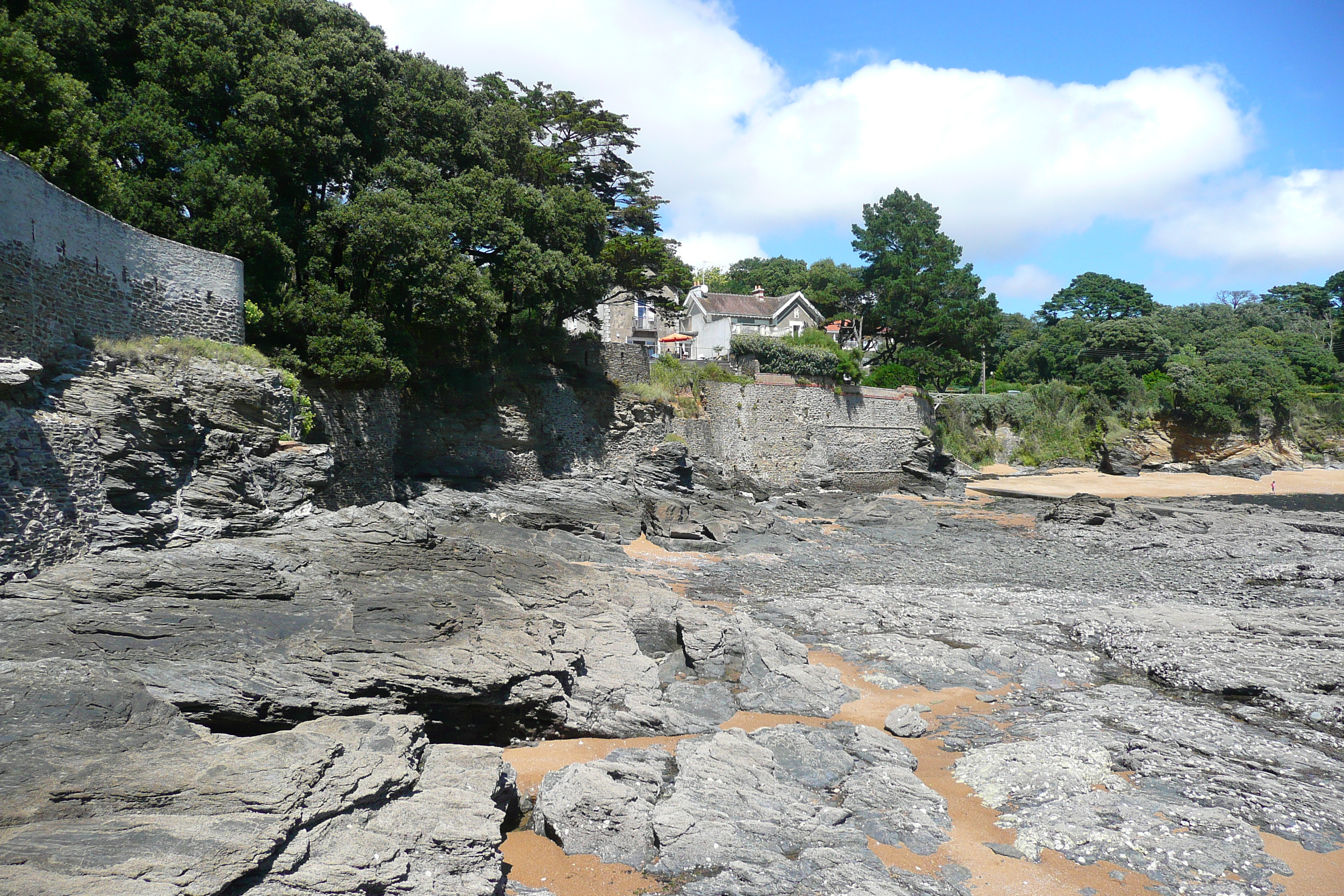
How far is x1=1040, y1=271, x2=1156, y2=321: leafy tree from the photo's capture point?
66.3 meters

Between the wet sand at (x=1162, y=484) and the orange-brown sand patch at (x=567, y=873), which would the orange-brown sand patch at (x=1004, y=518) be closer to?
the wet sand at (x=1162, y=484)

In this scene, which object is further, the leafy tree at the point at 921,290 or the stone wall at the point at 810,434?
the leafy tree at the point at 921,290

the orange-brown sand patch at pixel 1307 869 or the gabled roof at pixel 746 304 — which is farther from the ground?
the gabled roof at pixel 746 304

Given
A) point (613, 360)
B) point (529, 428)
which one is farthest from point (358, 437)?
point (613, 360)

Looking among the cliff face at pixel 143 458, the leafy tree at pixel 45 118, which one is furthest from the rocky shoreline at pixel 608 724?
the leafy tree at pixel 45 118

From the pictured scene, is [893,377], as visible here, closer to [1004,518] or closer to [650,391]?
[1004,518]

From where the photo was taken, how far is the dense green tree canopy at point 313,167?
1667 cm

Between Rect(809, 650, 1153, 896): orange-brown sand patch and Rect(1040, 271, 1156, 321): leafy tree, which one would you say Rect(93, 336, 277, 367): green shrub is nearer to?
Rect(809, 650, 1153, 896): orange-brown sand patch

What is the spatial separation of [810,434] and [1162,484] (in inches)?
799

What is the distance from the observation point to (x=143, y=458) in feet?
40.8

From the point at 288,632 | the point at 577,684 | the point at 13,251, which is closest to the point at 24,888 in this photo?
the point at 288,632

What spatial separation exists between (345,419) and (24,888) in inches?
651

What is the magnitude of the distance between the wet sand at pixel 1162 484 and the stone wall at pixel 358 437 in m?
28.3

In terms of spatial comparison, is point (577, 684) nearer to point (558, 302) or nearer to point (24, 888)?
point (24, 888)
